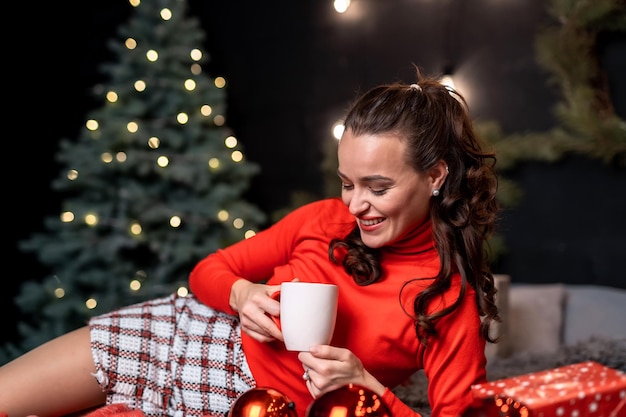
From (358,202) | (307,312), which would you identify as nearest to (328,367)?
(307,312)

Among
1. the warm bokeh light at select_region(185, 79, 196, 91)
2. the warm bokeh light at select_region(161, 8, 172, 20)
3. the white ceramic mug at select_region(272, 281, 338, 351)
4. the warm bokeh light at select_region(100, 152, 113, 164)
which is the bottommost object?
the white ceramic mug at select_region(272, 281, 338, 351)

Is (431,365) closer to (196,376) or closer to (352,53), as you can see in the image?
(196,376)

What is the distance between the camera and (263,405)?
0.92 m

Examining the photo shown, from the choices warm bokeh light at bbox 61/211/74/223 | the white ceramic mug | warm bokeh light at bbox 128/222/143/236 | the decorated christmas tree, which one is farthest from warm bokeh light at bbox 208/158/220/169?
the white ceramic mug

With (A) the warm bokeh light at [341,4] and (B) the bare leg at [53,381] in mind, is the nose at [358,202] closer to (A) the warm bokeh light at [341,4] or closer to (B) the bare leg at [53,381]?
(B) the bare leg at [53,381]

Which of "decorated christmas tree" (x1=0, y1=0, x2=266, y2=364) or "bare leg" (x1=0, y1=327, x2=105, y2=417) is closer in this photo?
"bare leg" (x1=0, y1=327, x2=105, y2=417)

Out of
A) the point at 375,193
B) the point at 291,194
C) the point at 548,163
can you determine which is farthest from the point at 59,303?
the point at 548,163

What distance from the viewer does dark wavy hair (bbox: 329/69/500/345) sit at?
4.05 feet

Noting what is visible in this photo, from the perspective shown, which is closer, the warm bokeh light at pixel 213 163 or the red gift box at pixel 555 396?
the red gift box at pixel 555 396

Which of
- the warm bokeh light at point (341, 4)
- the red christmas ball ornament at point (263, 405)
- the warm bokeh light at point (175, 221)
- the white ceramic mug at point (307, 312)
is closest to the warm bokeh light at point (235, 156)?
the warm bokeh light at point (175, 221)

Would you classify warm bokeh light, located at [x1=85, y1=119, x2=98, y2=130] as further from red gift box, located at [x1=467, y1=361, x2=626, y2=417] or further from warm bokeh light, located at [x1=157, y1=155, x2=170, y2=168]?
red gift box, located at [x1=467, y1=361, x2=626, y2=417]

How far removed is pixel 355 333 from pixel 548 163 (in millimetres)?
1569

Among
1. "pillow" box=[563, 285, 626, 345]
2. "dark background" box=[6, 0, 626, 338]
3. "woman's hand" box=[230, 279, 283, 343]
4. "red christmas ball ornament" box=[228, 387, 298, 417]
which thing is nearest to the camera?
"red christmas ball ornament" box=[228, 387, 298, 417]

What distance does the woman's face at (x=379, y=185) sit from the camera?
1.19 metres
